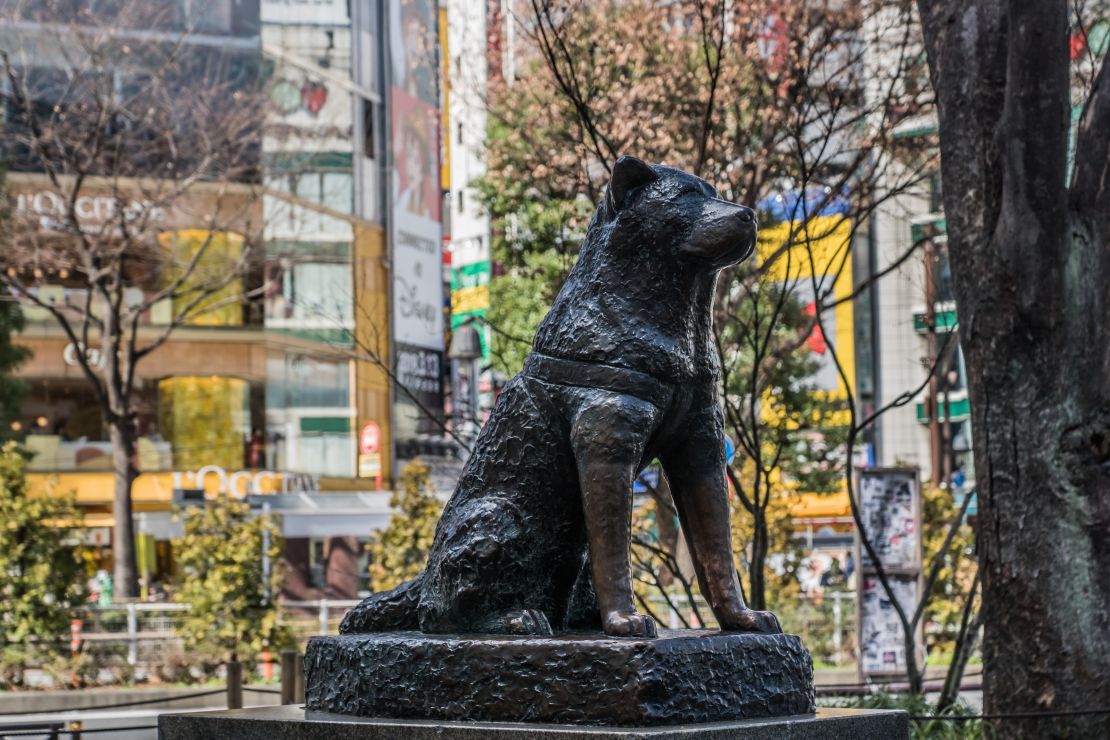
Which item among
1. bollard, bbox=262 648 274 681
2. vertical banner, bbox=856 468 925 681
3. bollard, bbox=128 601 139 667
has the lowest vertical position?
bollard, bbox=262 648 274 681

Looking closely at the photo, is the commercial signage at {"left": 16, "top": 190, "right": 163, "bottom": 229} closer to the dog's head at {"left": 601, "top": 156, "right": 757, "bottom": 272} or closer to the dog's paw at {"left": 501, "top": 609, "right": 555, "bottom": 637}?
the dog's head at {"left": 601, "top": 156, "right": 757, "bottom": 272}

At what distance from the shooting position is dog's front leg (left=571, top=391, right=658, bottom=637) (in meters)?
3.49

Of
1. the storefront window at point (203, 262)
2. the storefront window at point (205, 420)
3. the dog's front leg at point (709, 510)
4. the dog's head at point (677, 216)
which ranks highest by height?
the storefront window at point (203, 262)

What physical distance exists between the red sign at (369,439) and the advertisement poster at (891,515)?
55.1 feet

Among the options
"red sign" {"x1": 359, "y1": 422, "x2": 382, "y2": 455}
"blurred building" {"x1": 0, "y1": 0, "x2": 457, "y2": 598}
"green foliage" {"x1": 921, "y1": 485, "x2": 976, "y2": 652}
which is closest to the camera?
"green foliage" {"x1": 921, "y1": 485, "x2": 976, "y2": 652}

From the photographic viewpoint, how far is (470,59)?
66.2 feet

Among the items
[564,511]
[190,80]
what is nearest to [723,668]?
[564,511]

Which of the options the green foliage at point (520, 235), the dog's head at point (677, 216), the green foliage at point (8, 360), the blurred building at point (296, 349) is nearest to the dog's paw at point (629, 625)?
A: the dog's head at point (677, 216)

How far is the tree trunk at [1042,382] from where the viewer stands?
Result: 6.84 metres

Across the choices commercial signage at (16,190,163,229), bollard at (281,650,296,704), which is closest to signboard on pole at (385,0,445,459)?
commercial signage at (16,190,163,229)

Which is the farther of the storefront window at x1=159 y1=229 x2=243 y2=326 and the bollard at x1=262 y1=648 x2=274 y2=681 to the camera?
the storefront window at x1=159 y1=229 x2=243 y2=326

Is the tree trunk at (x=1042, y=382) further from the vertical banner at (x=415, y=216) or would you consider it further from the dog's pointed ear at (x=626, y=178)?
the vertical banner at (x=415, y=216)

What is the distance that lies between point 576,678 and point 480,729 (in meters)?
0.25

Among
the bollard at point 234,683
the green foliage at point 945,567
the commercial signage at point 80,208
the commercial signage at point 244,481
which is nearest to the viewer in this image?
the bollard at point 234,683
